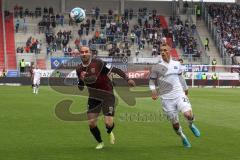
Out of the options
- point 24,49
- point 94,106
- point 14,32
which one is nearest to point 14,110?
point 94,106

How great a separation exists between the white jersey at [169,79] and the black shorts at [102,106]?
1.29 meters

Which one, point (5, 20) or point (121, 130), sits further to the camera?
point (5, 20)

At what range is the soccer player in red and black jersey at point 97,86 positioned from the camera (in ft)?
42.3

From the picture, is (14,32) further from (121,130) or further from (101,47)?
(121,130)

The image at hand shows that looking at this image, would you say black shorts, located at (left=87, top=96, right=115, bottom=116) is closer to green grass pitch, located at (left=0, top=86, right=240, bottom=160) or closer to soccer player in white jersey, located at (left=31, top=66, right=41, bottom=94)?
green grass pitch, located at (left=0, top=86, right=240, bottom=160)

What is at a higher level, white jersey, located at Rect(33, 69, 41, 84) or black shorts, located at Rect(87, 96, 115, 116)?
black shorts, located at Rect(87, 96, 115, 116)

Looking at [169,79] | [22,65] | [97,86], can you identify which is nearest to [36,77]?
[22,65]

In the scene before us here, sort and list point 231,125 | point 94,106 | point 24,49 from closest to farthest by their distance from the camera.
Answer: point 94,106 < point 231,125 < point 24,49

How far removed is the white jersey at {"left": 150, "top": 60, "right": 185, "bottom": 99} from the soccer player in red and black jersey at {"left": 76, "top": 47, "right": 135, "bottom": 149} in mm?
1044

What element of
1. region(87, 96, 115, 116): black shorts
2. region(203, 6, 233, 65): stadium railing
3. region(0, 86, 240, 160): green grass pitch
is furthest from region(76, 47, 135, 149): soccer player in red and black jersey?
region(203, 6, 233, 65): stadium railing

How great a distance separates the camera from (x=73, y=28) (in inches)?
2409

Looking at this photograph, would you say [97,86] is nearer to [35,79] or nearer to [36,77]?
[35,79]

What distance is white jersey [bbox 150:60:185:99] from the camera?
1344 centimetres

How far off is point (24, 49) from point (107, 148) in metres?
43.8
